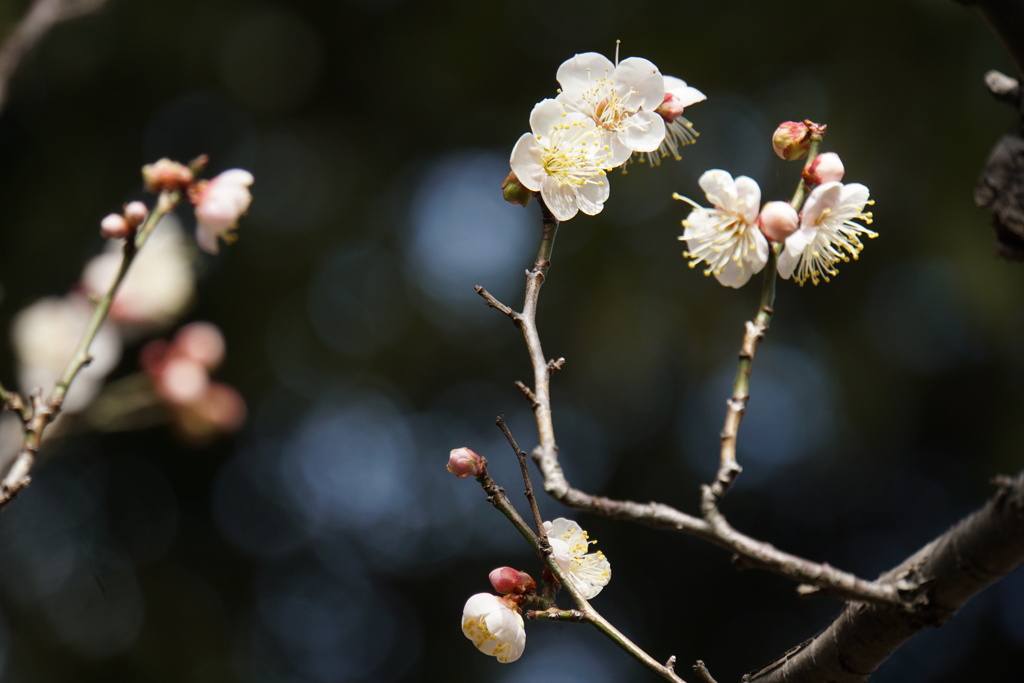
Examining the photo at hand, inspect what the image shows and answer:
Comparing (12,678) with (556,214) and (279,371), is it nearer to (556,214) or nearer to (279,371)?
(279,371)

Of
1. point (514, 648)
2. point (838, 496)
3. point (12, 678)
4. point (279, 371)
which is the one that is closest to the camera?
point (514, 648)

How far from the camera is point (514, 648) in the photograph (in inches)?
16.6

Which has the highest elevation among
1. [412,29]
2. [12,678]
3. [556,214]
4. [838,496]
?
[556,214]

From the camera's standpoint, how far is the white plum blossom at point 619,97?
0.47 m

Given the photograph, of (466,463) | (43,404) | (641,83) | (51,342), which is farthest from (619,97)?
(51,342)

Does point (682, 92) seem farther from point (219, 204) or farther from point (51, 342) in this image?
point (51, 342)

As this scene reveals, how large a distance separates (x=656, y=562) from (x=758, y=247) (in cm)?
242

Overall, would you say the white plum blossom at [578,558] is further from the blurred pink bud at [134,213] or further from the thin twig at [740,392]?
the blurred pink bud at [134,213]

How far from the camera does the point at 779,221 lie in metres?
0.42

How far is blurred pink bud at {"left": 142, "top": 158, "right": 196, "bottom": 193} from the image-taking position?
0.52 m

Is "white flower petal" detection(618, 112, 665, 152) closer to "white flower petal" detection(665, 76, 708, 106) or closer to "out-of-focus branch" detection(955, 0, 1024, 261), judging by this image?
"white flower petal" detection(665, 76, 708, 106)

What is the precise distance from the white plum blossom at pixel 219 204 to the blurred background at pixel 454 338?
1581mm

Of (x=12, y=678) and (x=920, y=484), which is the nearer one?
(x=12, y=678)

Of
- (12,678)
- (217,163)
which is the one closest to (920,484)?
(217,163)
